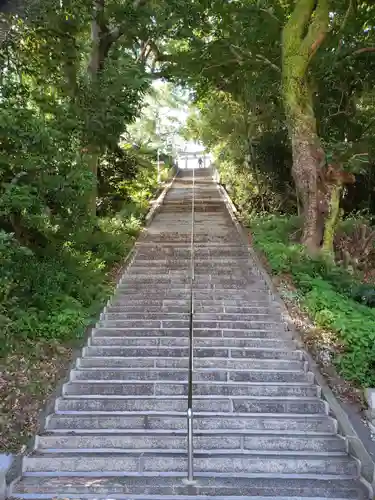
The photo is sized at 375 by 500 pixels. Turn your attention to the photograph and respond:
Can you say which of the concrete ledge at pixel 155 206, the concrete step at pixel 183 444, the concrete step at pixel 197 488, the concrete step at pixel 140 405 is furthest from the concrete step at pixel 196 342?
the concrete ledge at pixel 155 206

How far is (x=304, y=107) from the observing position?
10305 millimetres

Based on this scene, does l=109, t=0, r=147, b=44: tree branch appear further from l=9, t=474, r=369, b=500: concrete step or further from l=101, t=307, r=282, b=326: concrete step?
l=9, t=474, r=369, b=500: concrete step

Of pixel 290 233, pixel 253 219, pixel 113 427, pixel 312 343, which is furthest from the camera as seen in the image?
pixel 253 219

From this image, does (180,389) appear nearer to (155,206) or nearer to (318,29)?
(318,29)

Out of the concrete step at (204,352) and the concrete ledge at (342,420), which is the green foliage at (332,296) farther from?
the concrete step at (204,352)

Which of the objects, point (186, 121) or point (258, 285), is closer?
point (258, 285)

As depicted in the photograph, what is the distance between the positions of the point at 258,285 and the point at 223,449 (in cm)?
440

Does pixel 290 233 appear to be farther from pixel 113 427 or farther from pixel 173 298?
pixel 113 427

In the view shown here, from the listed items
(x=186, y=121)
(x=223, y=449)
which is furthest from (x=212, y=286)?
(x=186, y=121)

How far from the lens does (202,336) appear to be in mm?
7062

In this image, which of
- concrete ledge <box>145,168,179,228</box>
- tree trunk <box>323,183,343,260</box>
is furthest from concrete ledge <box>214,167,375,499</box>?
concrete ledge <box>145,168,179,228</box>

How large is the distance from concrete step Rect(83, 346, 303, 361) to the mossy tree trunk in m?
4.16

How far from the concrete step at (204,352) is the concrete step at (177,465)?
75.9 inches

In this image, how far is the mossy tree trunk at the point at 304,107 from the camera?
10.1 metres
